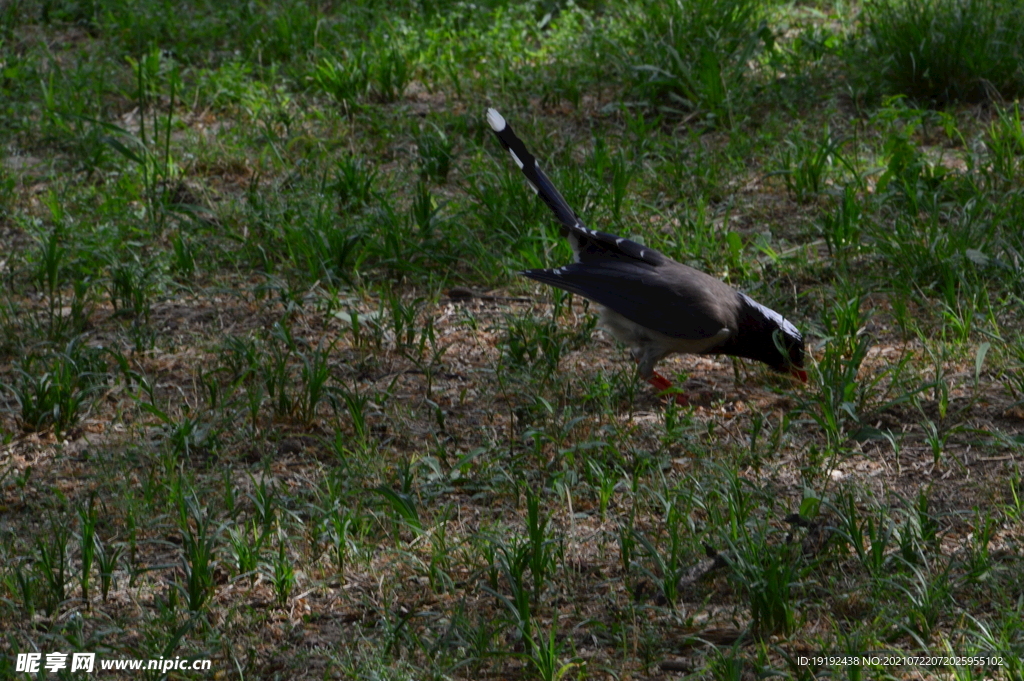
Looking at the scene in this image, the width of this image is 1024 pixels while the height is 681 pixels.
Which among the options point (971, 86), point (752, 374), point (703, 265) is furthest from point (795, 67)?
point (752, 374)

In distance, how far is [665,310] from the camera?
4.86 meters

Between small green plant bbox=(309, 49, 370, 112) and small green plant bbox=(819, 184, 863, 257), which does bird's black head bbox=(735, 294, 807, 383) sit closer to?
small green plant bbox=(819, 184, 863, 257)

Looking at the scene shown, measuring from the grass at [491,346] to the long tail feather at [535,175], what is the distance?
26 cm

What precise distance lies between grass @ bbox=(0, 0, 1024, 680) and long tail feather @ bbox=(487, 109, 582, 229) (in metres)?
0.26

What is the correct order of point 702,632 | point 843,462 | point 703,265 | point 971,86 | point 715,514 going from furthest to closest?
point 971,86, point 703,265, point 843,462, point 715,514, point 702,632

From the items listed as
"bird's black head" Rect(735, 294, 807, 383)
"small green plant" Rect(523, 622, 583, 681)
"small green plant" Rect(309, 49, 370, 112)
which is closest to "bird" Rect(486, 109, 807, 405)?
"bird's black head" Rect(735, 294, 807, 383)

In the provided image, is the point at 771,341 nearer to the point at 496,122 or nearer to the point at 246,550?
the point at 496,122

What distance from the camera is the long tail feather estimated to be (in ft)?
18.0

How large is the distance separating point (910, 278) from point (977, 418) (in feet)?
3.54

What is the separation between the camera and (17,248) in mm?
6121

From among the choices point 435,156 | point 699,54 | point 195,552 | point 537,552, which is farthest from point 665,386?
point 699,54

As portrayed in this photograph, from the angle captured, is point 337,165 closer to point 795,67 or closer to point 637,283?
point 637,283

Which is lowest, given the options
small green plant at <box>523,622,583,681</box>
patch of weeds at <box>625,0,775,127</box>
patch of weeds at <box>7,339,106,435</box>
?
patch of weeds at <box>7,339,106,435</box>

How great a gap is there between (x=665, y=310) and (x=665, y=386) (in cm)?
33
